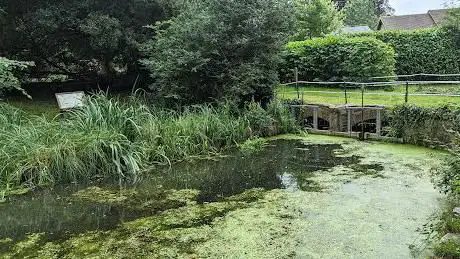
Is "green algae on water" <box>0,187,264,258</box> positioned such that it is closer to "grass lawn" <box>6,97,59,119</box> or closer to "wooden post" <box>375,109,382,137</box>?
"wooden post" <box>375,109,382,137</box>

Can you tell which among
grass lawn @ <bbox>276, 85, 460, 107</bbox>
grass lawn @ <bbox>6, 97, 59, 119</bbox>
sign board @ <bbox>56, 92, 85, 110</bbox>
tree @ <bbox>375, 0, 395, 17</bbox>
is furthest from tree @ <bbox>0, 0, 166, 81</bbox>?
tree @ <bbox>375, 0, 395, 17</bbox>

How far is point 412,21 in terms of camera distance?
3089 cm

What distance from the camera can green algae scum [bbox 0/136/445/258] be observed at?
480 cm

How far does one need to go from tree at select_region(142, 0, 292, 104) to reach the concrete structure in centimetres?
107

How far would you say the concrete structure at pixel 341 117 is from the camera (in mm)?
10402

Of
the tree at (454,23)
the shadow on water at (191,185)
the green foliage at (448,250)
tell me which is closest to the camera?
the green foliage at (448,250)

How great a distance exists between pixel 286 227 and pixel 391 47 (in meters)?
11.1

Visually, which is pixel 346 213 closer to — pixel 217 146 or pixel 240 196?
pixel 240 196

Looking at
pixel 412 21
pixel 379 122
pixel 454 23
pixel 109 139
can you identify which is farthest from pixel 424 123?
pixel 412 21

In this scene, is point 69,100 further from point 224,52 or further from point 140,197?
point 140,197

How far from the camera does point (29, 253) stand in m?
4.90

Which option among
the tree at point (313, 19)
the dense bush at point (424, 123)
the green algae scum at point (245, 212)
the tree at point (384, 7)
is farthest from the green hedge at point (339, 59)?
the tree at point (384, 7)

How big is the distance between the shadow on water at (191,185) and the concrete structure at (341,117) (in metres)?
1.35

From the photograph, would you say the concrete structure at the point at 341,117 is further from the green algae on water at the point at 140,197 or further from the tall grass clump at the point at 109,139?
the green algae on water at the point at 140,197
